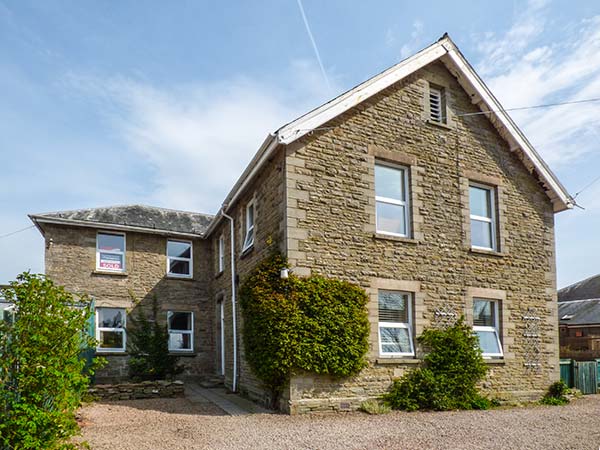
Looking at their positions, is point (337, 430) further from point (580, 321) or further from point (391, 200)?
point (580, 321)

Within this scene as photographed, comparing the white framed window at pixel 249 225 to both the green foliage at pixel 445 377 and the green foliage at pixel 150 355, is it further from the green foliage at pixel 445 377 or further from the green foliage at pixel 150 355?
the green foliage at pixel 445 377

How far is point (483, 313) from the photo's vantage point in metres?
13.5

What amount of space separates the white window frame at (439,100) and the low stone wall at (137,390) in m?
10.2

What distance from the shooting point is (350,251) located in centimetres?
1148

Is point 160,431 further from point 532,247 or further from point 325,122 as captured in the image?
point 532,247

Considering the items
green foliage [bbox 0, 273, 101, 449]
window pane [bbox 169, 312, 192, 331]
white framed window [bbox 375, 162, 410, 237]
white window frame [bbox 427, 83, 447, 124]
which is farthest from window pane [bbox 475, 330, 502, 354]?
window pane [bbox 169, 312, 192, 331]

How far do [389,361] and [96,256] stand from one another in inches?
456

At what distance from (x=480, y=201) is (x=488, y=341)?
12.7 ft

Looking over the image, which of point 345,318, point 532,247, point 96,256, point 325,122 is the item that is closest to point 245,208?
point 325,122

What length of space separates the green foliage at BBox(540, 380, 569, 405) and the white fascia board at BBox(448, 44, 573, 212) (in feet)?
17.0

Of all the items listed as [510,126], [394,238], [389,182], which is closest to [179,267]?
[389,182]

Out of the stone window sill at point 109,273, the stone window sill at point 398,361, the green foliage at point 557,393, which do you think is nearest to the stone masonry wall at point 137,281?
the stone window sill at point 109,273

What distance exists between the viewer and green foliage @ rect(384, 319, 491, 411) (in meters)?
11.3

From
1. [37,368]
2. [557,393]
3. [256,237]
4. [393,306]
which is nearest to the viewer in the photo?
[37,368]
